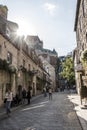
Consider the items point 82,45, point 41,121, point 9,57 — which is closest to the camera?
point 41,121

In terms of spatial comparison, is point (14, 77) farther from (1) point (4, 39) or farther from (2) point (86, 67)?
(2) point (86, 67)

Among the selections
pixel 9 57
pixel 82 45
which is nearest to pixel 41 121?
pixel 9 57

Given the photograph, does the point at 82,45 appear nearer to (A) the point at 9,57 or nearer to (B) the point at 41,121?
(A) the point at 9,57

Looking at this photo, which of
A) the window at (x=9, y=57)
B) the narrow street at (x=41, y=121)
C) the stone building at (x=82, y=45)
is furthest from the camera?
the window at (x=9, y=57)

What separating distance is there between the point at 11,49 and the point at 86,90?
30.6ft

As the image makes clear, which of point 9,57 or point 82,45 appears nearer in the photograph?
point 9,57

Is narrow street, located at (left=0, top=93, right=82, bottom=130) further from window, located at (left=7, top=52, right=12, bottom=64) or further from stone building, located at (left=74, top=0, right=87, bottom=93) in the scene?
window, located at (left=7, top=52, right=12, bottom=64)

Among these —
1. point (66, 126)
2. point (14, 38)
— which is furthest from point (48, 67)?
point (66, 126)

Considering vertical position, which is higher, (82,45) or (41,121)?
(82,45)

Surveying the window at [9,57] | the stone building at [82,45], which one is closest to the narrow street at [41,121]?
the stone building at [82,45]

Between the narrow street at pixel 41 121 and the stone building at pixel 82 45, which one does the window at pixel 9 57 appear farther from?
the narrow street at pixel 41 121

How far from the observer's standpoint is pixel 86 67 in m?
16.0

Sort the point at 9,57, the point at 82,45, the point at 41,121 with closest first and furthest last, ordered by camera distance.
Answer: the point at 41,121 → the point at 9,57 → the point at 82,45

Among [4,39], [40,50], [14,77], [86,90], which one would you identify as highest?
[40,50]
